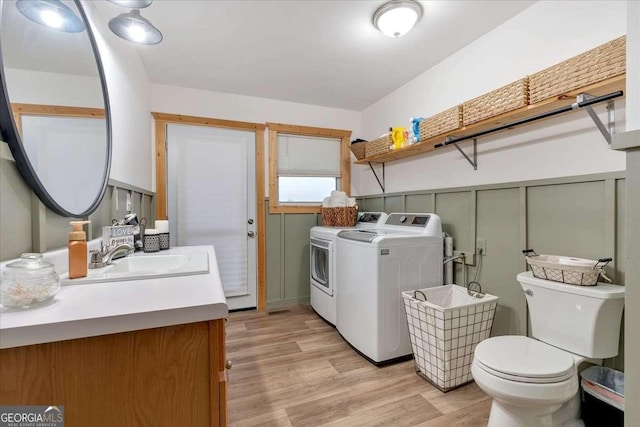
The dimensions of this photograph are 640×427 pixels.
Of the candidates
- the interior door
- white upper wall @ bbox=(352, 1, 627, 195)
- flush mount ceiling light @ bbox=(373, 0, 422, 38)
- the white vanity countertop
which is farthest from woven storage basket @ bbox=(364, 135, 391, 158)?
the white vanity countertop

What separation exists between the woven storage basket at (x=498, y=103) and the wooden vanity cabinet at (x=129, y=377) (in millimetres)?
1904

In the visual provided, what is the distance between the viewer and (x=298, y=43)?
2.24 m

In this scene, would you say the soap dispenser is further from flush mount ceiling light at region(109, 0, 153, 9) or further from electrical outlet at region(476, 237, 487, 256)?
electrical outlet at region(476, 237, 487, 256)

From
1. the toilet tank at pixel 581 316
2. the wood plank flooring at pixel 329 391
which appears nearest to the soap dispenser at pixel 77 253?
the wood plank flooring at pixel 329 391

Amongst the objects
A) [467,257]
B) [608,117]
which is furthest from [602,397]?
[608,117]

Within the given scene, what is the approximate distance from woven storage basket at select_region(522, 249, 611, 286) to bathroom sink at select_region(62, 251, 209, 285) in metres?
1.68

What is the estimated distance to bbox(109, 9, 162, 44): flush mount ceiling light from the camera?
1568mm

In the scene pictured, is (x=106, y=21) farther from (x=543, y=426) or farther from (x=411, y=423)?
(x=543, y=426)

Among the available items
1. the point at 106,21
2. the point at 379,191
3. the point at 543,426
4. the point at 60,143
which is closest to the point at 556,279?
the point at 543,426

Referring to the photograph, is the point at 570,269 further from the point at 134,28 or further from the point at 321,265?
the point at 134,28

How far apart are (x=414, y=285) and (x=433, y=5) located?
1.89m

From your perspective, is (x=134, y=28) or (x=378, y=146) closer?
(x=134, y=28)

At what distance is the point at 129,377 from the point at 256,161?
281 centimetres

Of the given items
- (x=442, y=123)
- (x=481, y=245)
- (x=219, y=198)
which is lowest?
(x=481, y=245)
